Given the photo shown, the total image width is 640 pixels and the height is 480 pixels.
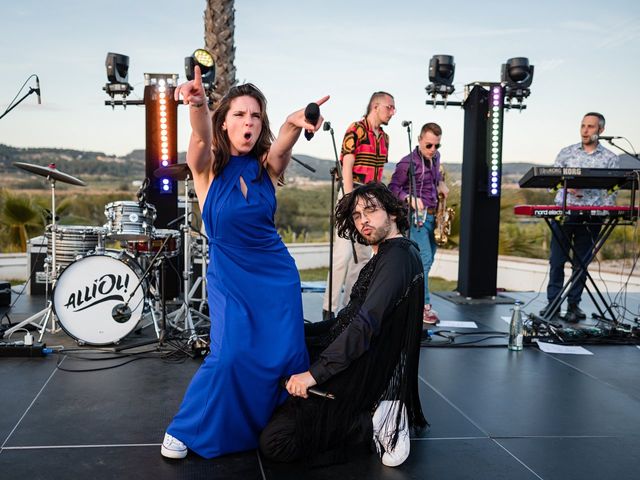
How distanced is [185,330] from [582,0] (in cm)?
1097

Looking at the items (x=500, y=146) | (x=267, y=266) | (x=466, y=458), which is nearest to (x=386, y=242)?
(x=267, y=266)

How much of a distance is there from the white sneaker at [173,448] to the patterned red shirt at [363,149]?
3.11 m

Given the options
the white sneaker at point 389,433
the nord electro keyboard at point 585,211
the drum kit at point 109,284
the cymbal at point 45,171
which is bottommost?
the white sneaker at point 389,433

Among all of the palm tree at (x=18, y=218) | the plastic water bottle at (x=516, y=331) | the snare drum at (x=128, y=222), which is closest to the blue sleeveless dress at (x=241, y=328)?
the snare drum at (x=128, y=222)

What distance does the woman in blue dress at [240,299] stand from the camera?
2.59 metres

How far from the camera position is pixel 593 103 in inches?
589

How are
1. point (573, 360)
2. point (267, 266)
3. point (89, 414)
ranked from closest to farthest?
point (267, 266), point (89, 414), point (573, 360)

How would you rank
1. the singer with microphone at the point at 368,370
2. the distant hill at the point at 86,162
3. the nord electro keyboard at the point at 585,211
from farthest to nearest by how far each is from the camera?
1. the distant hill at the point at 86,162
2. the nord electro keyboard at the point at 585,211
3. the singer with microphone at the point at 368,370

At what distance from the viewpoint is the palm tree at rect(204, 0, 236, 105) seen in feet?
30.0

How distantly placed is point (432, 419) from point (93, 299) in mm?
2722

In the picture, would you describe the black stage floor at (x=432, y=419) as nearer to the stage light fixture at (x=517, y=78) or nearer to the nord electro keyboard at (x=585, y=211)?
the nord electro keyboard at (x=585, y=211)

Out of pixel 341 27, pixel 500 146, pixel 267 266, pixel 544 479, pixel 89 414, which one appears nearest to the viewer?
pixel 544 479

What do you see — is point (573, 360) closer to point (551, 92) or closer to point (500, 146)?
point (500, 146)

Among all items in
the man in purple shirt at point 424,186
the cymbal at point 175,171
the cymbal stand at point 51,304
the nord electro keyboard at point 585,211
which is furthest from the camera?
the man in purple shirt at point 424,186
